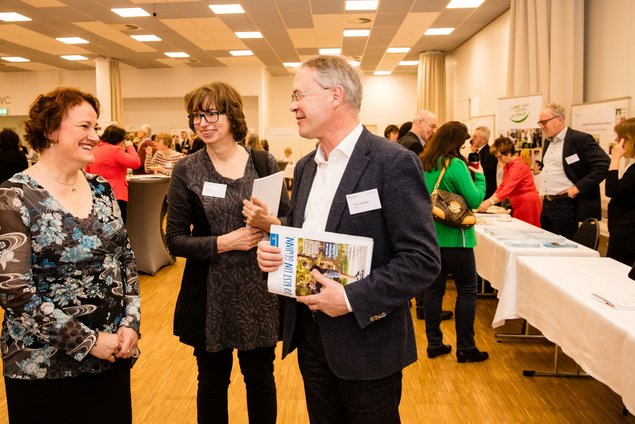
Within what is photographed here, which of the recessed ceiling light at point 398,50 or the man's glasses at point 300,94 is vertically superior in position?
the recessed ceiling light at point 398,50

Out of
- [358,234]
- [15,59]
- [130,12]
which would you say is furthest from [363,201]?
[15,59]

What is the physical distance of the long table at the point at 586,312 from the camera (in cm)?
184

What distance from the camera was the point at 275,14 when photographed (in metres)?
8.23

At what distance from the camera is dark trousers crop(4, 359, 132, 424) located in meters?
1.46

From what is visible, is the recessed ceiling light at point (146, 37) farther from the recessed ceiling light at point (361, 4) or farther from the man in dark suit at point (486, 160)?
the man in dark suit at point (486, 160)

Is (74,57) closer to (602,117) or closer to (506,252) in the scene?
(602,117)

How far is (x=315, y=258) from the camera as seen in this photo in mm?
→ 1295

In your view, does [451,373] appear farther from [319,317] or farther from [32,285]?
[32,285]

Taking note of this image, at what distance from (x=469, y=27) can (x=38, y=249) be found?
9.42m

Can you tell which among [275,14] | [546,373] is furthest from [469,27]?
[546,373]

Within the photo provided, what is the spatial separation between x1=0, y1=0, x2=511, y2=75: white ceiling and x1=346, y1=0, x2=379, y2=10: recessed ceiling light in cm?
14

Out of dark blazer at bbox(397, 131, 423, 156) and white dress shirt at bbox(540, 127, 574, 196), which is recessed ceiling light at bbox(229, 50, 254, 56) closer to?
dark blazer at bbox(397, 131, 423, 156)

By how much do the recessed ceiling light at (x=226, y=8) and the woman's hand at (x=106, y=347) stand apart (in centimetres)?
716

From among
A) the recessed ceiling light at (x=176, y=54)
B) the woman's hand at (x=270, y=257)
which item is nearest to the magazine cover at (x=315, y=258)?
the woman's hand at (x=270, y=257)
